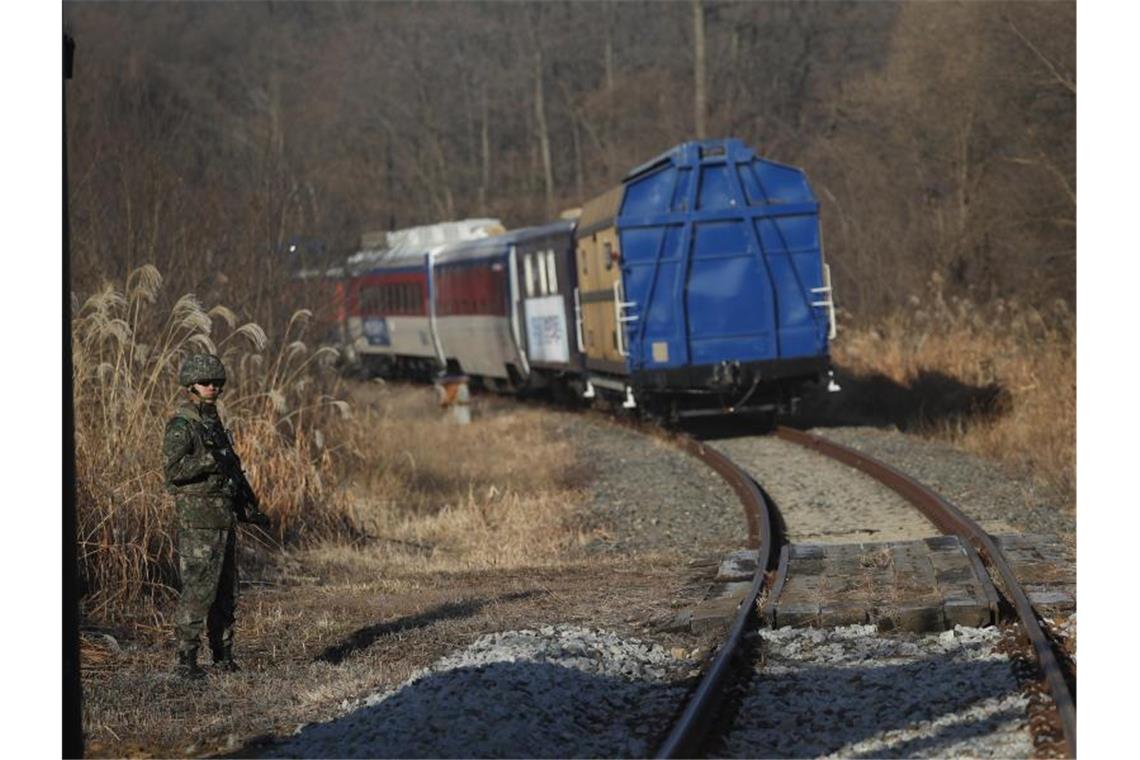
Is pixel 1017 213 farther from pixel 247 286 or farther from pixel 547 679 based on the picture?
pixel 547 679

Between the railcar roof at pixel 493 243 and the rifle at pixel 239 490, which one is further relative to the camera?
the railcar roof at pixel 493 243

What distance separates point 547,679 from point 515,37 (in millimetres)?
52876

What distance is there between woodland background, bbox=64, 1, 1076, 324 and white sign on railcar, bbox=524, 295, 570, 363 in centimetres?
336

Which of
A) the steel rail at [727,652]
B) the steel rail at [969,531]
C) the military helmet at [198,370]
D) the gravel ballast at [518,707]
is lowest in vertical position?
the gravel ballast at [518,707]

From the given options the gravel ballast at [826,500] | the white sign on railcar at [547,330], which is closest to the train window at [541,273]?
the white sign on railcar at [547,330]

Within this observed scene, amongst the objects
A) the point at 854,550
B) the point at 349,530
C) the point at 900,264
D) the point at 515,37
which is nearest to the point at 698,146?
the point at 349,530

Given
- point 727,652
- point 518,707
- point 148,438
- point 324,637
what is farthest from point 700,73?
point 518,707

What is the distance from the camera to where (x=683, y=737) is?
6.66m

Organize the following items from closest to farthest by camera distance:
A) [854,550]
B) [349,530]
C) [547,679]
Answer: [547,679]
[854,550]
[349,530]

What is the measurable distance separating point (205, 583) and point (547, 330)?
17574 millimetres

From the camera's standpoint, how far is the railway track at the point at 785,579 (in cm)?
674

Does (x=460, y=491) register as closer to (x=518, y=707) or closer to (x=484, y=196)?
(x=518, y=707)

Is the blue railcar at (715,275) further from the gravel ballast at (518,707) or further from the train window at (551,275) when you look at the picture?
the gravel ballast at (518,707)

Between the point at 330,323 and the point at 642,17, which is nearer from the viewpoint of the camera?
the point at 330,323
